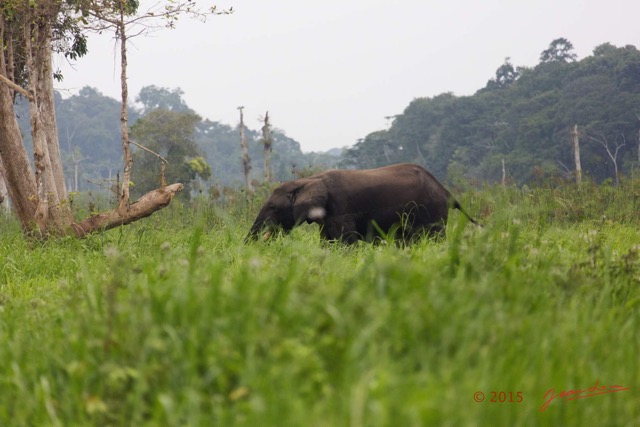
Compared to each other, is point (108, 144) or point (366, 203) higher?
point (108, 144)

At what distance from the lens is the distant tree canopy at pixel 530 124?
138 ft

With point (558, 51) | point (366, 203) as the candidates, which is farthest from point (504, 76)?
point (366, 203)

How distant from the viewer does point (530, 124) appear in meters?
44.8

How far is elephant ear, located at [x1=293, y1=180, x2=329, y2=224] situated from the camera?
28.2 ft

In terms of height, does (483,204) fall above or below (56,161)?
below

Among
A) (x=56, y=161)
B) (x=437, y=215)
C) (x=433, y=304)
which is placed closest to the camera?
(x=433, y=304)

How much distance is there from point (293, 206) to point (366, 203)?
94 centimetres

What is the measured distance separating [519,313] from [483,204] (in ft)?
37.0

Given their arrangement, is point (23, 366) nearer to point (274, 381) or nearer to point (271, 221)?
point (274, 381)

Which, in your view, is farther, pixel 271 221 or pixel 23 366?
pixel 271 221

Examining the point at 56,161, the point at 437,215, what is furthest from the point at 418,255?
the point at 56,161

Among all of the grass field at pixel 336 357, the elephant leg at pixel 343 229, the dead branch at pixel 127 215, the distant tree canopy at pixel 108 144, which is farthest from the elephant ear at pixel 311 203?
the distant tree canopy at pixel 108 144

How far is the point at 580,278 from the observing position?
363cm

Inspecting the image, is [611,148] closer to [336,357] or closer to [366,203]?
[366,203]
